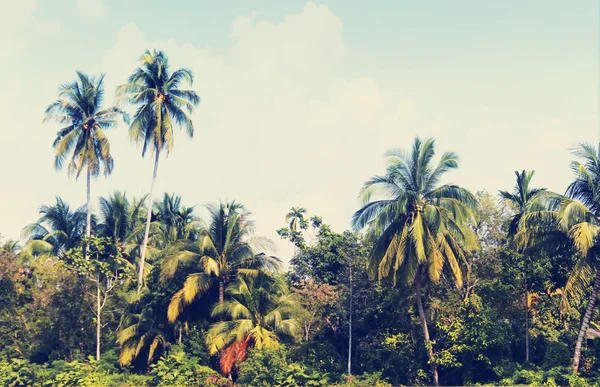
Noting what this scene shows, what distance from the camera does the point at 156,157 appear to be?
30.4 metres

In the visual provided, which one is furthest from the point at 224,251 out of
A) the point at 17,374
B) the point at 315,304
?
the point at 17,374

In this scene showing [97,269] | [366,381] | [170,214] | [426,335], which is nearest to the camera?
[426,335]

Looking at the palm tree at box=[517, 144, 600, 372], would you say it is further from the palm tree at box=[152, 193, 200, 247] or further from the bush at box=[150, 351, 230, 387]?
the palm tree at box=[152, 193, 200, 247]

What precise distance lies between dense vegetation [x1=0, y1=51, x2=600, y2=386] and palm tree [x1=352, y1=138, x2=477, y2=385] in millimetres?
61

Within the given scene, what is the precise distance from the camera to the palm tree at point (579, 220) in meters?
20.5

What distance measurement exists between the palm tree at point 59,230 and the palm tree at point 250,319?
12272mm

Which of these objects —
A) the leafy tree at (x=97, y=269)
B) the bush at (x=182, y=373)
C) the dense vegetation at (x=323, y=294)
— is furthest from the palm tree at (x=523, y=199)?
the leafy tree at (x=97, y=269)

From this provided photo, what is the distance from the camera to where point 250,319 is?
2492cm

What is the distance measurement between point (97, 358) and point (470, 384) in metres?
17.0

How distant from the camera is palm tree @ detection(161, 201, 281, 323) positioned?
25.5 meters

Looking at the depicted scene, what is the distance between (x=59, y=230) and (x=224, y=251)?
1233cm

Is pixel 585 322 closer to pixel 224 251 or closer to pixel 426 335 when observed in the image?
pixel 426 335

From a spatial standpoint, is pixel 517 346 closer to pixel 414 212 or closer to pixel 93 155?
pixel 414 212

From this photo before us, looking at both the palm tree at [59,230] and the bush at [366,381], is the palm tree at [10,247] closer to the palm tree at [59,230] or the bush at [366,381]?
the palm tree at [59,230]
